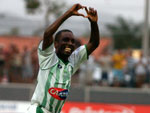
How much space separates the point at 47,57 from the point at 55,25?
1.48 feet

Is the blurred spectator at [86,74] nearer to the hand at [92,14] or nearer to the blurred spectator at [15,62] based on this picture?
the blurred spectator at [15,62]

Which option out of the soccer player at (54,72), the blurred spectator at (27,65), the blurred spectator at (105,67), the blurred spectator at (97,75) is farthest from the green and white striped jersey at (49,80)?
the blurred spectator at (105,67)

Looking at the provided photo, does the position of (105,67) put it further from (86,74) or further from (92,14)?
(92,14)

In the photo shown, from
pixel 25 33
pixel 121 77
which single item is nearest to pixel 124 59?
pixel 121 77

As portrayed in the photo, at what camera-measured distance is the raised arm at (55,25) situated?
5.29 metres

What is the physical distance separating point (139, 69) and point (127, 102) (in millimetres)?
1836

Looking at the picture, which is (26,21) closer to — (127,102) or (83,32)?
(83,32)

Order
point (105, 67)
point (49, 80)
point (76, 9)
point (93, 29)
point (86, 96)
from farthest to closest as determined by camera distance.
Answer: point (105, 67), point (86, 96), point (93, 29), point (49, 80), point (76, 9)

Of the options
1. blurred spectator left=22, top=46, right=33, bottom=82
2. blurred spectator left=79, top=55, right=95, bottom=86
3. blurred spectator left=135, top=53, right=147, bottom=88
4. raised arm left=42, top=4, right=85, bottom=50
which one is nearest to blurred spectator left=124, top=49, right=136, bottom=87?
blurred spectator left=135, top=53, right=147, bottom=88

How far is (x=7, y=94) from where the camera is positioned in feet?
44.2

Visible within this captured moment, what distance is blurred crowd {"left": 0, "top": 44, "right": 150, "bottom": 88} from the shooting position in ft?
48.6

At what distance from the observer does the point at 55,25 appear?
5.39 meters

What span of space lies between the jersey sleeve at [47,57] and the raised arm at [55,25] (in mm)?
61

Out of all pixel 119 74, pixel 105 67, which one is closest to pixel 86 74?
pixel 119 74
